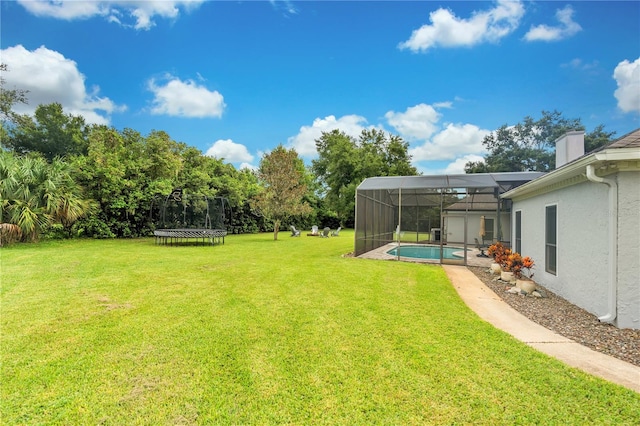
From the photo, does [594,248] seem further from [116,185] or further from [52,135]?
[52,135]

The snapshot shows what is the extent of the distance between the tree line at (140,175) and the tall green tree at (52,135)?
7cm

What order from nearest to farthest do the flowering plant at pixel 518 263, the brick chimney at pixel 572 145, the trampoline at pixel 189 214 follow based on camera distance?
the flowering plant at pixel 518 263 < the brick chimney at pixel 572 145 < the trampoline at pixel 189 214

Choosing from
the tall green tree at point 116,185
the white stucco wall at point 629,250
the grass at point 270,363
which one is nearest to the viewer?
the grass at point 270,363

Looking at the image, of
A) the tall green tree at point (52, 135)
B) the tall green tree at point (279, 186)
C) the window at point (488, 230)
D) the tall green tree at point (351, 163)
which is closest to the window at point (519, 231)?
the window at point (488, 230)

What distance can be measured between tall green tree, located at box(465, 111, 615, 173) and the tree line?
0.48 feet

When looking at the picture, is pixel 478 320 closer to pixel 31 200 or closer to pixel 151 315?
pixel 151 315

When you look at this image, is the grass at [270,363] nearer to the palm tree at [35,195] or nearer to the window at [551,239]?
the window at [551,239]

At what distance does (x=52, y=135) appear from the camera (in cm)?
2495

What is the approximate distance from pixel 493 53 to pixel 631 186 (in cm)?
1143

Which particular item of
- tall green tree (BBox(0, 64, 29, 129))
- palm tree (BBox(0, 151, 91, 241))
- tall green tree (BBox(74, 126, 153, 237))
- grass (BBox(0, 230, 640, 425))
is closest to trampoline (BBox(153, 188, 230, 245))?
tall green tree (BBox(74, 126, 153, 237))

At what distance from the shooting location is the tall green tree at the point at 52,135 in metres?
22.9

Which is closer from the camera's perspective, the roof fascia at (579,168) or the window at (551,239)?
the roof fascia at (579,168)

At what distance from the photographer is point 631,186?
414 centimetres

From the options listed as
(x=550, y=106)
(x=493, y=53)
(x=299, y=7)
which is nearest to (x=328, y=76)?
(x=299, y=7)
